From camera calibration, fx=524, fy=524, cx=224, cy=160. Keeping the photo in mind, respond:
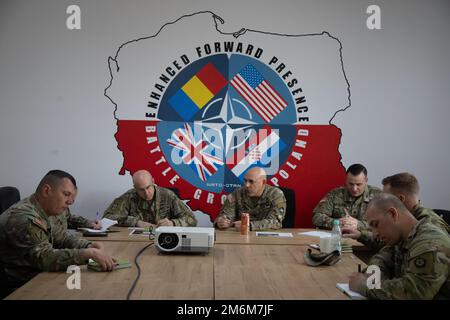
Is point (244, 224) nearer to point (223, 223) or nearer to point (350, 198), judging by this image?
point (223, 223)

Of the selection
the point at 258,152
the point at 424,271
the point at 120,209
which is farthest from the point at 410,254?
the point at 258,152

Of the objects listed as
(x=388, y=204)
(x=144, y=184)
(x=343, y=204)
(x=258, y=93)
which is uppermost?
(x=258, y=93)

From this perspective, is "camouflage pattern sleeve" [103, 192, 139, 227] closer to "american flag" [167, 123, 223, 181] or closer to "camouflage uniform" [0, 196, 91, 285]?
"american flag" [167, 123, 223, 181]

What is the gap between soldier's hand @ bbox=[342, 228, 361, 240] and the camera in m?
3.99

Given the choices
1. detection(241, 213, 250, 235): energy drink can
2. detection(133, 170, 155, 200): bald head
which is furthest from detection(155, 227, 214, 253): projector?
detection(133, 170, 155, 200): bald head

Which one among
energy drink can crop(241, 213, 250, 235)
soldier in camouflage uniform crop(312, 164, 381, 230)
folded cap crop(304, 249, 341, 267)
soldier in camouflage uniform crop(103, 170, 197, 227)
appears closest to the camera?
folded cap crop(304, 249, 341, 267)

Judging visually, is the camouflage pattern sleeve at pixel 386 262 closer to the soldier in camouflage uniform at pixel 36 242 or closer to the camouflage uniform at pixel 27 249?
the soldier in camouflage uniform at pixel 36 242

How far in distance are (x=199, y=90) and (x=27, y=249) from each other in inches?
117

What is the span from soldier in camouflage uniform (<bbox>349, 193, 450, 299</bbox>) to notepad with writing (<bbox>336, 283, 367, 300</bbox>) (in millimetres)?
20

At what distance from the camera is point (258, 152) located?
548 cm

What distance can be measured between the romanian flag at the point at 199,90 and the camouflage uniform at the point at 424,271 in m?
3.35

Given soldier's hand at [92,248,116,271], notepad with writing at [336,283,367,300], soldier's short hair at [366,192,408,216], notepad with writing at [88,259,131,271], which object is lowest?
notepad with writing at [336,283,367,300]
